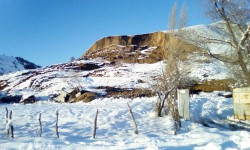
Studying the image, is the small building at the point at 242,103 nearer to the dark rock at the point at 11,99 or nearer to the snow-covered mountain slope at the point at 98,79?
the snow-covered mountain slope at the point at 98,79

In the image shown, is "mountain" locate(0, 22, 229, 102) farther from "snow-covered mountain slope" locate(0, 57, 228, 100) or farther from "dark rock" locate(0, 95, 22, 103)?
"dark rock" locate(0, 95, 22, 103)

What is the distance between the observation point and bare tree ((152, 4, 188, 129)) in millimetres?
17884

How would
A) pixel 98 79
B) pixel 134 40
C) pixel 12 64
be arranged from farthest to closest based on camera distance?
pixel 12 64
pixel 134 40
pixel 98 79

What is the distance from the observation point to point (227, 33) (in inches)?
664

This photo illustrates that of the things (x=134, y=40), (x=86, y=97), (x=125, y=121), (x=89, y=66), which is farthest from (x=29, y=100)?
(x=134, y=40)

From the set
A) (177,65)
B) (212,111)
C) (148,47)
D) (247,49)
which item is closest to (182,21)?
(177,65)

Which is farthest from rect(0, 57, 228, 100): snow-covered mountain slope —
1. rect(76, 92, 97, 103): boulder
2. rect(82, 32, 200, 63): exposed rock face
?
rect(82, 32, 200, 63): exposed rock face

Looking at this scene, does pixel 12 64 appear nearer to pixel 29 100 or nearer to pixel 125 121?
pixel 29 100

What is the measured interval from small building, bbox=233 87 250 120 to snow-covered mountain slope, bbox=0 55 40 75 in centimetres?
10478

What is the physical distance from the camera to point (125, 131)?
15.3 meters

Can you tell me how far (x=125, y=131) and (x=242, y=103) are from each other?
685cm

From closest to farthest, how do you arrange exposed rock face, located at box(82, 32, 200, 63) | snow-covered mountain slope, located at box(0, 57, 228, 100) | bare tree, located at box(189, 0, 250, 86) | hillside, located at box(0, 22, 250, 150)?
hillside, located at box(0, 22, 250, 150) → bare tree, located at box(189, 0, 250, 86) → snow-covered mountain slope, located at box(0, 57, 228, 100) → exposed rock face, located at box(82, 32, 200, 63)

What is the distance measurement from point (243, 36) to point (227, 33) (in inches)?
53.5

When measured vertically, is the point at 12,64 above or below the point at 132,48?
above
